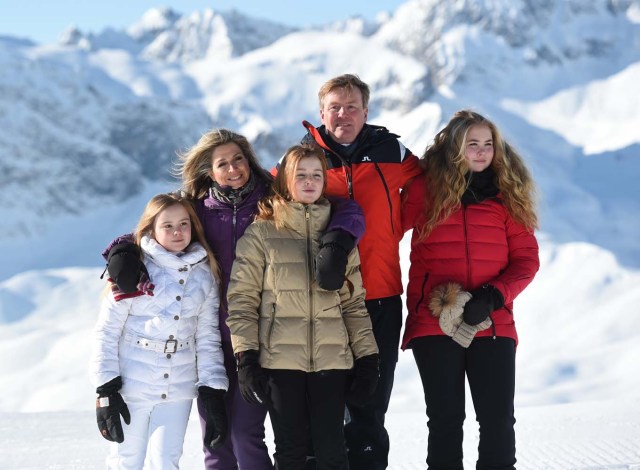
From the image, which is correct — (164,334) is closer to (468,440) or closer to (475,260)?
(475,260)

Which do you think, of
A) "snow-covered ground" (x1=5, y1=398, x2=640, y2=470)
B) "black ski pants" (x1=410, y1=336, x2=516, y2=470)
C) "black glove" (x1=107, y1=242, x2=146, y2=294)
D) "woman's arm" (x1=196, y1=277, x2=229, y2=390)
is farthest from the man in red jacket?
"snow-covered ground" (x1=5, y1=398, x2=640, y2=470)

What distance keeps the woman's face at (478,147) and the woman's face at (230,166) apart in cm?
111

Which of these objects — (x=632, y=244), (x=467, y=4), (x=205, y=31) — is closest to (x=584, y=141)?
(x=632, y=244)

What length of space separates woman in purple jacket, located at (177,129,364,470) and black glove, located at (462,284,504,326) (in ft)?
2.04

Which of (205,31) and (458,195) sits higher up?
(205,31)

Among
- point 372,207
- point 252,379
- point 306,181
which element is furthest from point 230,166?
point 252,379

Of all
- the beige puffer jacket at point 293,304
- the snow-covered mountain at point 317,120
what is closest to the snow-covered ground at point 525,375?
the snow-covered mountain at point 317,120

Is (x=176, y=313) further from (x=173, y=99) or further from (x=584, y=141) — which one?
(x=173, y=99)

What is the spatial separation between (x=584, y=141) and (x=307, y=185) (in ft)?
223

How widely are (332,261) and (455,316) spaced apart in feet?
2.20

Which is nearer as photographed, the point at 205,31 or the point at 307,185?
the point at 307,185

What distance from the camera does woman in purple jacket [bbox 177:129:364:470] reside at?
135 inches

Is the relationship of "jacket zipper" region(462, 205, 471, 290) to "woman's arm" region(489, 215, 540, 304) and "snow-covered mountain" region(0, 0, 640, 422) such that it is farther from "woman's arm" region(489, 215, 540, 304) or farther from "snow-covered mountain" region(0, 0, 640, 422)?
"snow-covered mountain" region(0, 0, 640, 422)

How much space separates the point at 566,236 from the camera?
4738 centimetres
